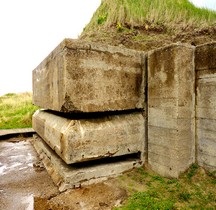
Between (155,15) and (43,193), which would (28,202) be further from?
(155,15)

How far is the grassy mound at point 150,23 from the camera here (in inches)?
175

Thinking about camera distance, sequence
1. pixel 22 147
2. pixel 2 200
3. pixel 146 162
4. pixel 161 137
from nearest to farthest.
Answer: pixel 2 200, pixel 161 137, pixel 146 162, pixel 22 147

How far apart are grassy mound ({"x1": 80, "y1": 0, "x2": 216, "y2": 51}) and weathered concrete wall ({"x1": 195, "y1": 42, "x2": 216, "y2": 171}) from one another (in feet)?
6.26

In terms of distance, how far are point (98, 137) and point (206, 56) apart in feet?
5.01

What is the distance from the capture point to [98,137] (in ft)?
7.60

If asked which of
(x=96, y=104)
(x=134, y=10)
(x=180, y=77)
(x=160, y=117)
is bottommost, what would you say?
(x=160, y=117)

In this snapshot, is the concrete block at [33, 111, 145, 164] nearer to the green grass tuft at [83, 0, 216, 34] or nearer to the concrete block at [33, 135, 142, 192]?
the concrete block at [33, 135, 142, 192]

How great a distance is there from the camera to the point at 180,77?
85.8 inches

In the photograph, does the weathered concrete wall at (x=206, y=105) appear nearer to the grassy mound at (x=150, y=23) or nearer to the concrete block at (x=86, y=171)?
the concrete block at (x=86, y=171)

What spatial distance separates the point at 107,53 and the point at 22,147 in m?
3.26

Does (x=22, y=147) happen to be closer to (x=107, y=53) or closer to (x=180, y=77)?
(x=107, y=53)

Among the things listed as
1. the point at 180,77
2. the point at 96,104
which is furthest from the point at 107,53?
the point at 180,77

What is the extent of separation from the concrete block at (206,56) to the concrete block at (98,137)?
3.17 ft

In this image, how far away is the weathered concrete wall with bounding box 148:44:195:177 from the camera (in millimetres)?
2172
